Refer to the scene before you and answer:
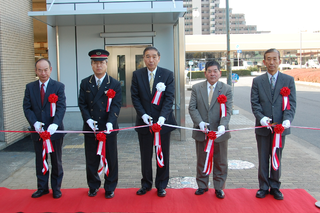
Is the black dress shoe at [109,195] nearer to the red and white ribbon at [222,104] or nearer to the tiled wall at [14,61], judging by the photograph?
the red and white ribbon at [222,104]

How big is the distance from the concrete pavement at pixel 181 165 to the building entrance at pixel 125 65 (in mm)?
1154

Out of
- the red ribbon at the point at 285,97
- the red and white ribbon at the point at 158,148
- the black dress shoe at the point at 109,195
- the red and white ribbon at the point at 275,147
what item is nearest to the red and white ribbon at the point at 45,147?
the black dress shoe at the point at 109,195

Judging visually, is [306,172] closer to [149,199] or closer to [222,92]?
[222,92]

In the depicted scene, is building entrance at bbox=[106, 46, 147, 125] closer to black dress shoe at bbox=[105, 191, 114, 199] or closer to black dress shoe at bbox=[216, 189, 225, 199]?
black dress shoe at bbox=[105, 191, 114, 199]

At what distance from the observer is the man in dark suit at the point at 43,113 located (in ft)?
13.5

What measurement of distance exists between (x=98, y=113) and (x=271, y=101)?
2.32 m

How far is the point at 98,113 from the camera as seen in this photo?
13.6 feet

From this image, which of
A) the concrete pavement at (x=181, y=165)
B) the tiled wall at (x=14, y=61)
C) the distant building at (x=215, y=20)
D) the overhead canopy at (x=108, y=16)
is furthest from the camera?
the distant building at (x=215, y=20)

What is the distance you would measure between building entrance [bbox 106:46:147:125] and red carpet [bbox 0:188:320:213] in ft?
16.5

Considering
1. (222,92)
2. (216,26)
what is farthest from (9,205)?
(216,26)

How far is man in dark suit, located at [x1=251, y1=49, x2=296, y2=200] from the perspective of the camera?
402 cm

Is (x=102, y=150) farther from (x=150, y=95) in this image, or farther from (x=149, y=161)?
(x=150, y=95)

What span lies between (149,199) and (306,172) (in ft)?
9.93

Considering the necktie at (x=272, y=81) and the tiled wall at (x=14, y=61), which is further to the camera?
the tiled wall at (x=14, y=61)
